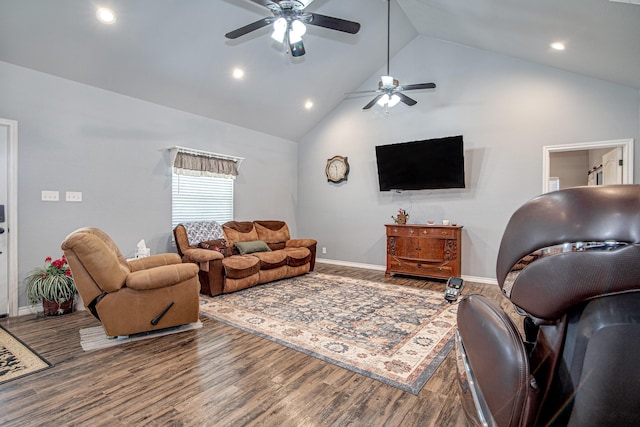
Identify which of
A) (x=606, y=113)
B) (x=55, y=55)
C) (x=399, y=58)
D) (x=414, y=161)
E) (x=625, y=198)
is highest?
(x=399, y=58)

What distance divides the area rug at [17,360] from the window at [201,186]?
7.90 feet

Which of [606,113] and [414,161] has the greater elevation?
[606,113]

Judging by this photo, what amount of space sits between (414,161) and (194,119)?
3.73m

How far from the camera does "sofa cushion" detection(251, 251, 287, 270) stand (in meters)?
4.59

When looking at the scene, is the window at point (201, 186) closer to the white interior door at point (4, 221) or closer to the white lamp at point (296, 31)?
the white interior door at point (4, 221)

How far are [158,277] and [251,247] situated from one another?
220cm

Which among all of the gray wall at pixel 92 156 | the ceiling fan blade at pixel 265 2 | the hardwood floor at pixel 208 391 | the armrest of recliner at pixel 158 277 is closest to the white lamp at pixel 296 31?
the ceiling fan blade at pixel 265 2

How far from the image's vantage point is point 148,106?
4.54 metres

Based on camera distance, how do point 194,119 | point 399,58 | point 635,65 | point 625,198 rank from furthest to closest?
point 399,58 → point 194,119 → point 635,65 → point 625,198

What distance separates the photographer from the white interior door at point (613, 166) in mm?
4176

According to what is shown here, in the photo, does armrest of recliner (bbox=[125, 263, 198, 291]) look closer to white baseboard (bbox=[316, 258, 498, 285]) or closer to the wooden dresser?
the wooden dresser

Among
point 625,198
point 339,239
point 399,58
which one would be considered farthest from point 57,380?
point 399,58

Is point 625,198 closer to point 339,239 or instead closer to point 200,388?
point 200,388

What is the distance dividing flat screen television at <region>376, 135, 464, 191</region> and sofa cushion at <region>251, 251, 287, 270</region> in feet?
7.38
